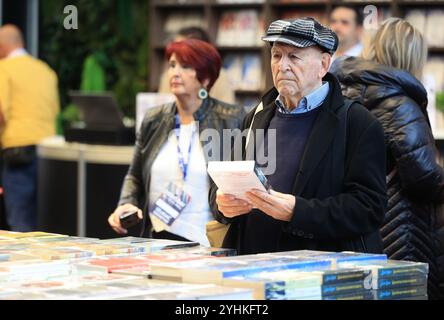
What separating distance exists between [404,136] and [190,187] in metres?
0.99

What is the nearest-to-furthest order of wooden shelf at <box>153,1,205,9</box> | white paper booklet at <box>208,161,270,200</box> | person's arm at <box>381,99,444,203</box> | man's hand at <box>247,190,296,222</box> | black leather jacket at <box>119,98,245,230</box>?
1. white paper booklet at <box>208,161,270,200</box>
2. man's hand at <box>247,190,296,222</box>
3. person's arm at <box>381,99,444,203</box>
4. black leather jacket at <box>119,98,245,230</box>
5. wooden shelf at <box>153,1,205,9</box>

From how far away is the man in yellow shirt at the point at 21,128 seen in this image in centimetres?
787

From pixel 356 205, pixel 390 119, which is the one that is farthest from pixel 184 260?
pixel 390 119

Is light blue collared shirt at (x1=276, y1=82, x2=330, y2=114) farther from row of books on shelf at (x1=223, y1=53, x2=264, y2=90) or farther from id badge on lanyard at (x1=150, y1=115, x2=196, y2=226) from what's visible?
row of books on shelf at (x1=223, y1=53, x2=264, y2=90)

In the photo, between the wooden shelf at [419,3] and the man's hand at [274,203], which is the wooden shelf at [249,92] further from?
the man's hand at [274,203]

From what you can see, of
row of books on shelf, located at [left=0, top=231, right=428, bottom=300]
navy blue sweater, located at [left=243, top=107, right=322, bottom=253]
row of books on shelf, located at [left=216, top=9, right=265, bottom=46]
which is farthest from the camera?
row of books on shelf, located at [left=216, top=9, right=265, bottom=46]

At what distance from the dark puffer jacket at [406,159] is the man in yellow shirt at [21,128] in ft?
14.2

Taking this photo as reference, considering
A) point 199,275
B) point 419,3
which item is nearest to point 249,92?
point 419,3

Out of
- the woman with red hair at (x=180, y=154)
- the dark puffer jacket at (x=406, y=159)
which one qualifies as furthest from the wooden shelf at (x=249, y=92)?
the dark puffer jacket at (x=406, y=159)

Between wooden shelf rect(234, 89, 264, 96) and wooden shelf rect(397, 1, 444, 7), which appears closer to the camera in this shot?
wooden shelf rect(397, 1, 444, 7)

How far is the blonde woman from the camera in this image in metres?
3.82

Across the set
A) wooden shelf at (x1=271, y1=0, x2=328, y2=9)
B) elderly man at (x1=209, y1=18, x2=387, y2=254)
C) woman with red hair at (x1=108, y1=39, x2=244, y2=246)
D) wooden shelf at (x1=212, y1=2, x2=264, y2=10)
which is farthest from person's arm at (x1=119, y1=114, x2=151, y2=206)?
wooden shelf at (x1=212, y1=2, x2=264, y2=10)

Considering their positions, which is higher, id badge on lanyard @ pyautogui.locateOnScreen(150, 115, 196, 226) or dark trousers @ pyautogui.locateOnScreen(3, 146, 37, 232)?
id badge on lanyard @ pyautogui.locateOnScreen(150, 115, 196, 226)
